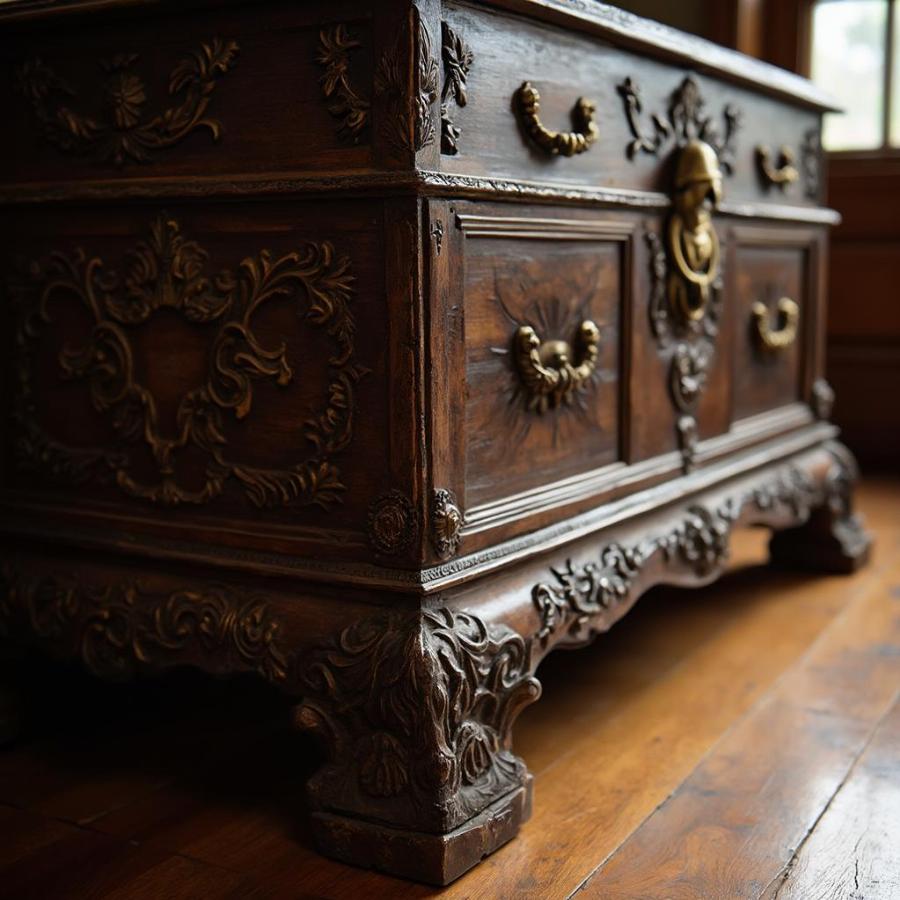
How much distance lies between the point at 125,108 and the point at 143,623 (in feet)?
1.83

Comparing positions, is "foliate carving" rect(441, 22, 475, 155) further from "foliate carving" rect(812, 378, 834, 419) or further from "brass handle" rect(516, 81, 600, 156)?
"foliate carving" rect(812, 378, 834, 419)

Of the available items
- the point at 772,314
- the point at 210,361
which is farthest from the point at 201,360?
the point at 772,314

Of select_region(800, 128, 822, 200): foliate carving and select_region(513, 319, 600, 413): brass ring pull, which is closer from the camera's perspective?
select_region(513, 319, 600, 413): brass ring pull

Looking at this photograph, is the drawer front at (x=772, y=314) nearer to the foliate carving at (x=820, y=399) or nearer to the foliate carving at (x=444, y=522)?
the foliate carving at (x=820, y=399)

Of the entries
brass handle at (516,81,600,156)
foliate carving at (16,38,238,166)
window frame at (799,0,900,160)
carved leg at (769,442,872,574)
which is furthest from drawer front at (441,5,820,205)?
window frame at (799,0,900,160)

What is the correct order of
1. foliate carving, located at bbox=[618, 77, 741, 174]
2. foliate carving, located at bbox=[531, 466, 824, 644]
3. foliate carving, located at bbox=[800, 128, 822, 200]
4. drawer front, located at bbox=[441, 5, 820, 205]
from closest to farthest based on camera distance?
drawer front, located at bbox=[441, 5, 820, 205], foliate carving, located at bbox=[531, 466, 824, 644], foliate carving, located at bbox=[618, 77, 741, 174], foliate carving, located at bbox=[800, 128, 822, 200]

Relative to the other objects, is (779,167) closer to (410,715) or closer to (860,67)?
(410,715)

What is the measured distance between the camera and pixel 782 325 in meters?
2.27

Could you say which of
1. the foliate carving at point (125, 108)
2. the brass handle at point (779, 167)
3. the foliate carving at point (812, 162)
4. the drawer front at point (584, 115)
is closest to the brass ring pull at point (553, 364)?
the drawer front at point (584, 115)

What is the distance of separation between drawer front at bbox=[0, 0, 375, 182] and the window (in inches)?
98.9

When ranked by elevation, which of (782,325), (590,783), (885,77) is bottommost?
(590,783)

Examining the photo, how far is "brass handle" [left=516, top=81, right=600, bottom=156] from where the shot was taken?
139 cm

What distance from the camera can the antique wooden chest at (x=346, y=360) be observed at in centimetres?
125

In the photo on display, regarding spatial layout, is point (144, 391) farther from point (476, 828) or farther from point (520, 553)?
point (476, 828)
